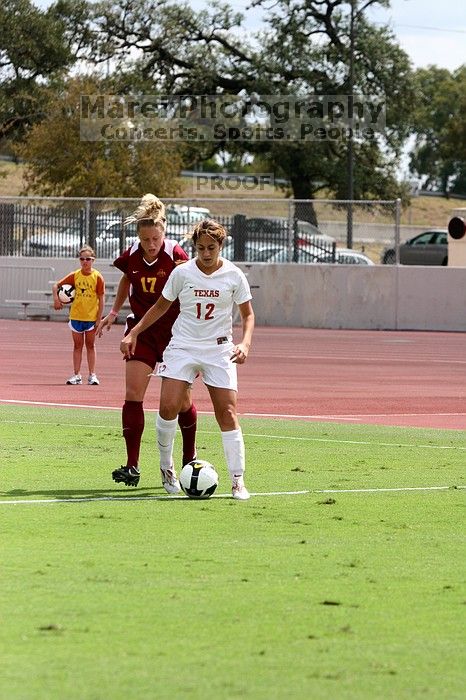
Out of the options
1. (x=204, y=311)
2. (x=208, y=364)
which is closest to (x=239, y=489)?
(x=208, y=364)

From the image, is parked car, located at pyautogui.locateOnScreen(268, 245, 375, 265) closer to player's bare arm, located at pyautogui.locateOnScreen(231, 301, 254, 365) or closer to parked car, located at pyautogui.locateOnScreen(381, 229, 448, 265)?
parked car, located at pyautogui.locateOnScreen(381, 229, 448, 265)

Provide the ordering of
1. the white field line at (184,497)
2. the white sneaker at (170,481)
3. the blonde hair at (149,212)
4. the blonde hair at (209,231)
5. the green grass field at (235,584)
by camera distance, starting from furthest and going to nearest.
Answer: the blonde hair at (149,212) → the white sneaker at (170,481) → the blonde hair at (209,231) → the white field line at (184,497) → the green grass field at (235,584)

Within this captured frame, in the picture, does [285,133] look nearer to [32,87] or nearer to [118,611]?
[32,87]

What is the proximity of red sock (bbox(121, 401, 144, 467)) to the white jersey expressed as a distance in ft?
2.98

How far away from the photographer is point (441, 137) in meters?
117

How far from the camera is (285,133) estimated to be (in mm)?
→ 69375

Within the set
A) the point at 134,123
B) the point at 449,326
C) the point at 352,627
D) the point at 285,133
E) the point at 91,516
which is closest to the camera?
the point at 352,627

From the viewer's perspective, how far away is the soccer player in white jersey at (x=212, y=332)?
34.8ft

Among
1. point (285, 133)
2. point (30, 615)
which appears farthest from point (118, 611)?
point (285, 133)

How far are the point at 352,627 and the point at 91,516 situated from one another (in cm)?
334

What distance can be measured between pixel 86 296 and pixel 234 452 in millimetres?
11964

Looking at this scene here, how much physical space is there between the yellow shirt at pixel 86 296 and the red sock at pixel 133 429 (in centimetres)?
1076

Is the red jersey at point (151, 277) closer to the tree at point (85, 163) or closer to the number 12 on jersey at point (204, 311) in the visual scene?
the number 12 on jersey at point (204, 311)

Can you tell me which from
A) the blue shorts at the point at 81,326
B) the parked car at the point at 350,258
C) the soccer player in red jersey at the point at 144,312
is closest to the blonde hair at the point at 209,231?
the soccer player in red jersey at the point at 144,312
